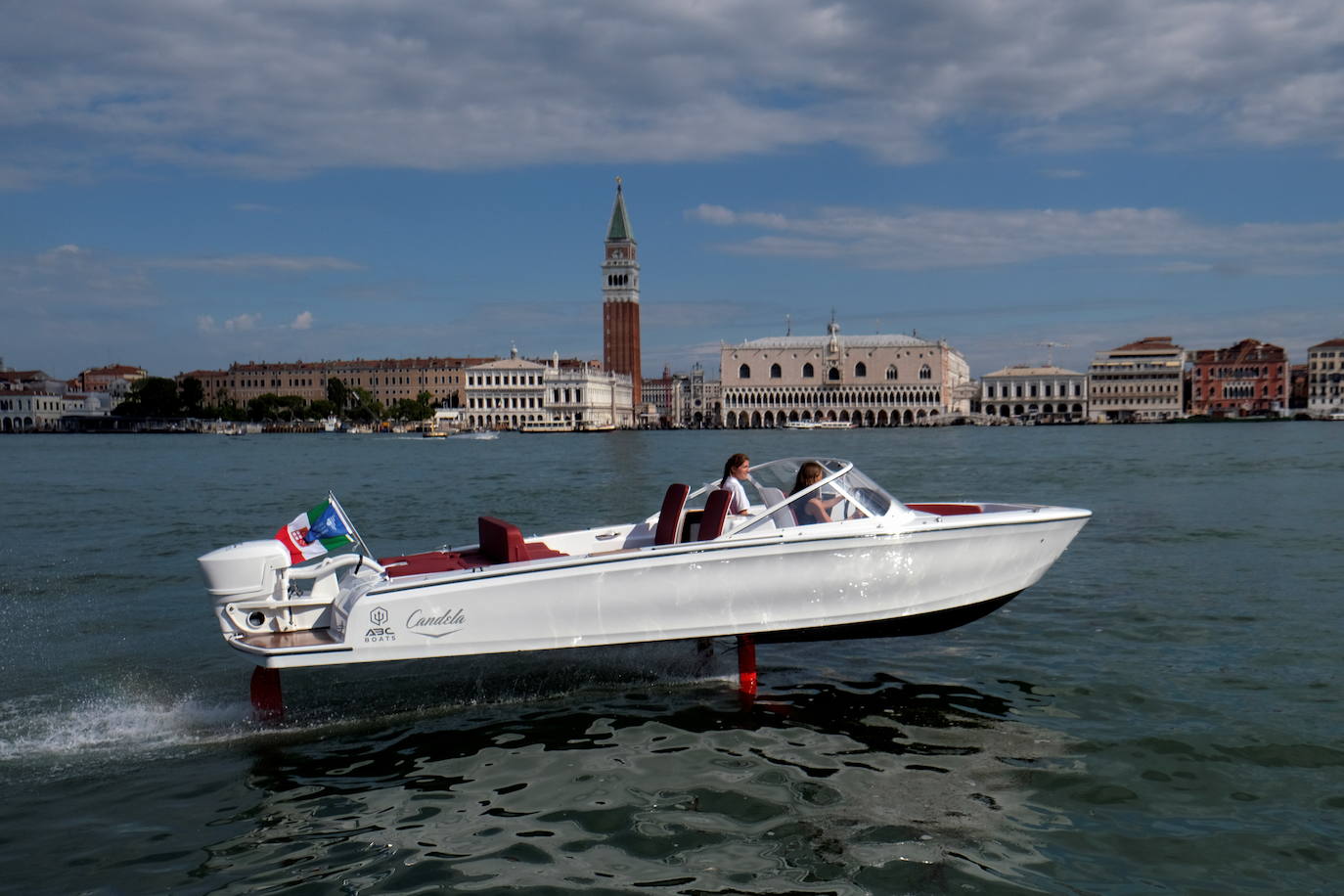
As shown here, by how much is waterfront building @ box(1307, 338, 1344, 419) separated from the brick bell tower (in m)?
93.3

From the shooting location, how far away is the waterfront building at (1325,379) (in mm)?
137375

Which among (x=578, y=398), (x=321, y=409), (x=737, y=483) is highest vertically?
(x=578, y=398)

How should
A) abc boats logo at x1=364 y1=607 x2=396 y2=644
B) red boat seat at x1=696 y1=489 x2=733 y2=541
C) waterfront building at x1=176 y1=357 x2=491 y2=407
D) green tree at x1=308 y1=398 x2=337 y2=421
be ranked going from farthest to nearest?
waterfront building at x1=176 y1=357 x2=491 y2=407
green tree at x1=308 y1=398 x2=337 y2=421
red boat seat at x1=696 y1=489 x2=733 y2=541
abc boats logo at x1=364 y1=607 x2=396 y2=644

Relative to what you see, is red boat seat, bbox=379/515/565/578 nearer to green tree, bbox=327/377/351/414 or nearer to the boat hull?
the boat hull

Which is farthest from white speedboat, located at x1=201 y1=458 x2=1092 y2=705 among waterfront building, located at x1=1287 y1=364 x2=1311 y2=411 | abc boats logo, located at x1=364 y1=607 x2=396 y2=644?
waterfront building, located at x1=1287 y1=364 x2=1311 y2=411

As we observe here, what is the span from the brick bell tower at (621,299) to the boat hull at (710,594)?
14600 cm

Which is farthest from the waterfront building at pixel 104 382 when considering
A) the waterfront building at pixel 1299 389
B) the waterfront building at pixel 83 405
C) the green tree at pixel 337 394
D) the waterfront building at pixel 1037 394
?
the waterfront building at pixel 1299 389

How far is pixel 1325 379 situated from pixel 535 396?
10747 cm

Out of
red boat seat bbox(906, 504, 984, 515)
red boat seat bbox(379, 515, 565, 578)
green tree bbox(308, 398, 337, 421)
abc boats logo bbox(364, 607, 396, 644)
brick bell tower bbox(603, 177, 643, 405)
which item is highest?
brick bell tower bbox(603, 177, 643, 405)

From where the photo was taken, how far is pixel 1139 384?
145 metres

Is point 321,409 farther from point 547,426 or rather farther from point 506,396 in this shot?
point 547,426

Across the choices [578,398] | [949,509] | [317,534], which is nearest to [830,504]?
[949,509]

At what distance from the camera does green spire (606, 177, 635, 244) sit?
156 metres

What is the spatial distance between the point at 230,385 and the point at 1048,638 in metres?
170
